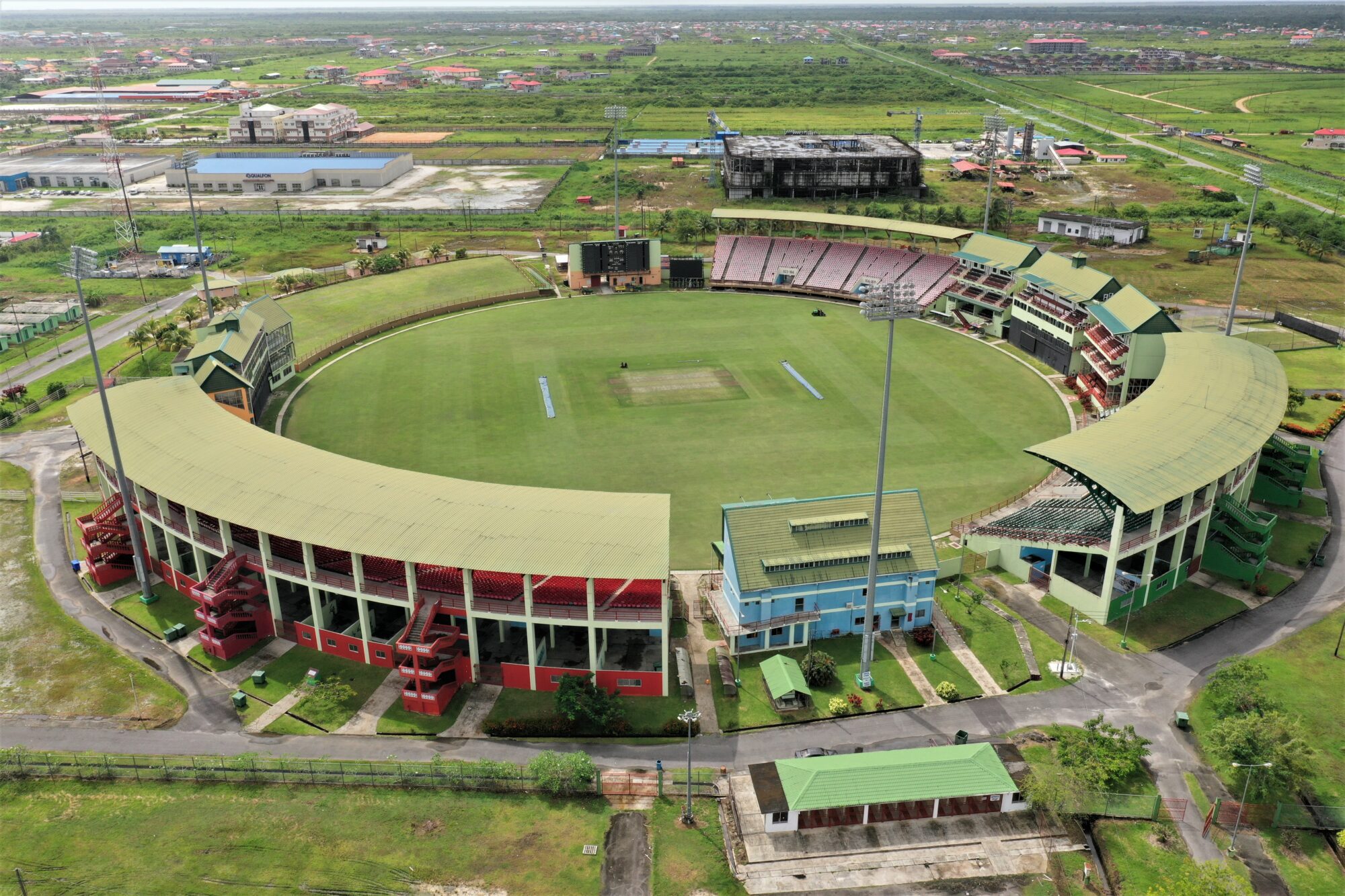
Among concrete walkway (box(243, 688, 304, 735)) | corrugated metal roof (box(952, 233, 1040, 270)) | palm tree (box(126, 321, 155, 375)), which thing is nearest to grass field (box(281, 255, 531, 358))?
palm tree (box(126, 321, 155, 375))

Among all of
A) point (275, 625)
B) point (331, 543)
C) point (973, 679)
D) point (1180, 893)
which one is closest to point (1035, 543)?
point (973, 679)

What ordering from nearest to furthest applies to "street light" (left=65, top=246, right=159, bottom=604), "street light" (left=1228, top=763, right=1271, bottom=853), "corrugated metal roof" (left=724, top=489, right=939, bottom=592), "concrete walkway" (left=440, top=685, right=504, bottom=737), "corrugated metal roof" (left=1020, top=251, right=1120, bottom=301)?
"street light" (left=1228, top=763, right=1271, bottom=853), "concrete walkway" (left=440, top=685, right=504, bottom=737), "corrugated metal roof" (left=724, top=489, right=939, bottom=592), "street light" (left=65, top=246, right=159, bottom=604), "corrugated metal roof" (left=1020, top=251, right=1120, bottom=301)

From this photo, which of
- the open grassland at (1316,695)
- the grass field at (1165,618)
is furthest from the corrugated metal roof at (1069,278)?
the open grassland at (1316,695)

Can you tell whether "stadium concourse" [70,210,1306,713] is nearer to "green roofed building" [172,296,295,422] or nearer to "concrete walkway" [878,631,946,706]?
"concrete walkway" [878,631,946,706]

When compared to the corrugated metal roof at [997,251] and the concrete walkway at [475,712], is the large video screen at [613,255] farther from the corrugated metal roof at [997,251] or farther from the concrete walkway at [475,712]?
the concrete walkway at [475,712]

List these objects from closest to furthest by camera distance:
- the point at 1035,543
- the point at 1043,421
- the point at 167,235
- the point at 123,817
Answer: the point at 123,817
the point at 1035,543
the point at 1043,421
the point at 167,235

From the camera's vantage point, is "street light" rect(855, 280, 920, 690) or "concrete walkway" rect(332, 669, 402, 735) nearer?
"street light" rect(855, 280, 920, 690)

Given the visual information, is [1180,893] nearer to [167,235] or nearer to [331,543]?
[331,543]
